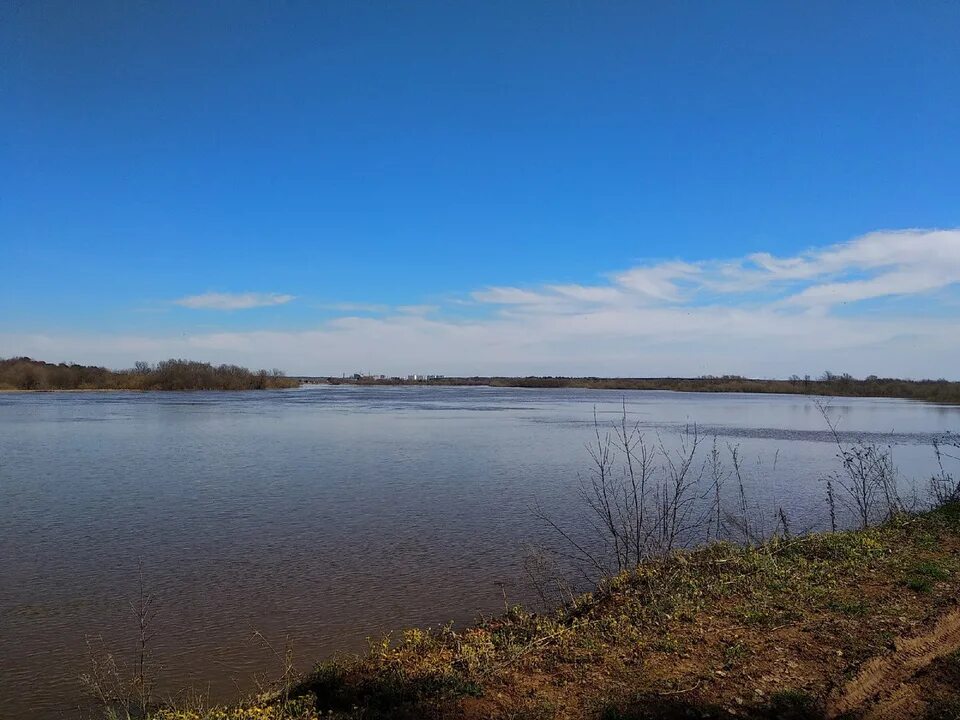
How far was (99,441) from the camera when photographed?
21172 millimetres

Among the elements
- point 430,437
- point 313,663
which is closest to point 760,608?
point 313,663

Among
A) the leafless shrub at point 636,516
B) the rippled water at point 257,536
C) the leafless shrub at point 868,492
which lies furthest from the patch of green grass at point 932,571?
the rippled water at point 257,536

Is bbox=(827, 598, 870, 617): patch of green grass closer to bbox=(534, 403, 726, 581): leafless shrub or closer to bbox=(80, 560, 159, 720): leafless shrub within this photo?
bbox=(534, 403, 726, 581): leafless shrub

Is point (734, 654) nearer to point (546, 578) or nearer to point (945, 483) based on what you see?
point (546, 578)

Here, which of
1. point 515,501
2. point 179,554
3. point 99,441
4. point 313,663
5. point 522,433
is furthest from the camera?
point 522,433

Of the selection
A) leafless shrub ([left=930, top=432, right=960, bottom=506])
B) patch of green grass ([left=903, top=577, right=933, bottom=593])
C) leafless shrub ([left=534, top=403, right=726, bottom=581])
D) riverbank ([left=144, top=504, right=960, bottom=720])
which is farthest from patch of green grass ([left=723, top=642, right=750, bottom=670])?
leafless shrub ([left=930, top=432, right=960, bottom=506])

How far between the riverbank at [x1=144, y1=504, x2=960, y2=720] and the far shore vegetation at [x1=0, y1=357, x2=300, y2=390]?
7758 cm

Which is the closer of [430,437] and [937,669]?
[937,669]

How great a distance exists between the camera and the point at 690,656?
15.6ft

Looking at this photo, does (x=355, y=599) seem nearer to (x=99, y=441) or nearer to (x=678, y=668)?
(x=678, y=668)

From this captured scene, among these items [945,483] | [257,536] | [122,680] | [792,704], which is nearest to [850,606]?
[792,704]

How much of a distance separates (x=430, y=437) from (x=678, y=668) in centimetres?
1907

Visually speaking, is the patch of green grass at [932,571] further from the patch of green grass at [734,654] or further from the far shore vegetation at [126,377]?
the far shore vegetation at [126,377]

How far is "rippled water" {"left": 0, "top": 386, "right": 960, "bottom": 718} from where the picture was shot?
6.16m
